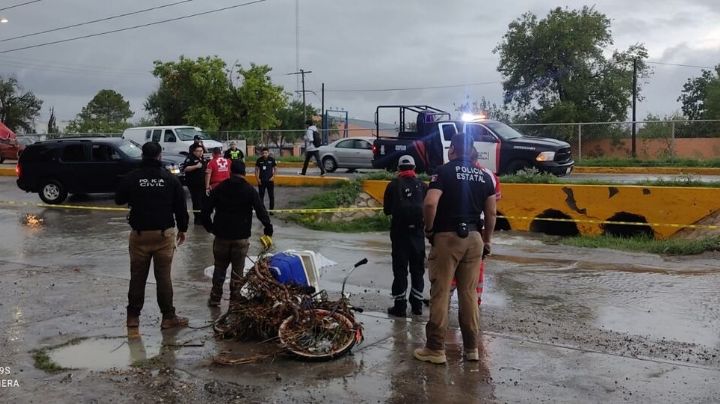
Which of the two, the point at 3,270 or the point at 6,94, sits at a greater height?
the point at 6,94

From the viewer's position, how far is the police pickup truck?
54.0 feet

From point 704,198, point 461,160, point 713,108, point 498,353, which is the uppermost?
point 713,108

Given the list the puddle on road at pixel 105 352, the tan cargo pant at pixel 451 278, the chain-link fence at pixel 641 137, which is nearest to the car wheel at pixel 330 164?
the chain-link fence at pixel 641 137

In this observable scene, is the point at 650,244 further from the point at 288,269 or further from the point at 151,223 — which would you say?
the point at 151,223

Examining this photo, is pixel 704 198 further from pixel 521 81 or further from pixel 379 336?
pixel 521 81

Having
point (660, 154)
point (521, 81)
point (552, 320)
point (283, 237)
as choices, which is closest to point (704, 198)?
point (552, 320)

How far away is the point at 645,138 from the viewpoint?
25.2 metres

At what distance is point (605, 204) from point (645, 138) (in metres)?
14.2

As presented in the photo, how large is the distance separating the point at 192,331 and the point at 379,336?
67.9 inches

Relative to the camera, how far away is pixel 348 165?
25.0 m

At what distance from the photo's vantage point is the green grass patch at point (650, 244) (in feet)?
34.4

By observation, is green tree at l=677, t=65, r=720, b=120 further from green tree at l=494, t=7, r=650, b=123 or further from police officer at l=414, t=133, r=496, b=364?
police officer at l=414, t=133, r=496, b=364

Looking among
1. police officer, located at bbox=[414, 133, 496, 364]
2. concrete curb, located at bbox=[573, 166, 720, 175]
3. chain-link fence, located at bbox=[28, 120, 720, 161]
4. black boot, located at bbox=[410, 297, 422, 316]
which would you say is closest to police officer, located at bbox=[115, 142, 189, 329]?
black boot, located at bbox=[410, 297, 422, 316]

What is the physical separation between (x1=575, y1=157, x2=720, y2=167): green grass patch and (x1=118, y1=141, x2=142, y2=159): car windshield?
50.5ft
